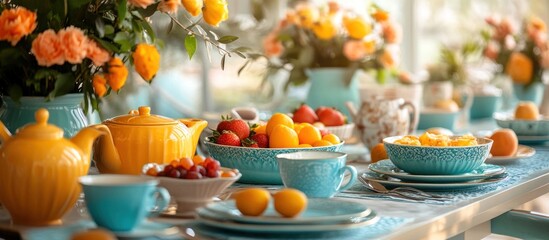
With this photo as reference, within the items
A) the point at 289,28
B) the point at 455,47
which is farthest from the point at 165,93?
the point at 289,28

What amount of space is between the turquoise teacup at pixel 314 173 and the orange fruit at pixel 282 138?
0.74 ft

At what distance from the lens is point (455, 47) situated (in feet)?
15.8

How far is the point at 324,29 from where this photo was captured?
2752 millimetres

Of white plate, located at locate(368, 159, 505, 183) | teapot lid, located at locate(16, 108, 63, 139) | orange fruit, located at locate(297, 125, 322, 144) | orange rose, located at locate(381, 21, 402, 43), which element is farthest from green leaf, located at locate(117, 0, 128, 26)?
orange rose, located at locate(381, 21, 402, 43)

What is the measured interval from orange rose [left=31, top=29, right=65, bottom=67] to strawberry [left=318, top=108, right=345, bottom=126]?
884mm

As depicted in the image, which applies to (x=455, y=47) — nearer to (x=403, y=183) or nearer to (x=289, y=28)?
(x=289, y=28)

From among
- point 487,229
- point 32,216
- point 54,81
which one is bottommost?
point 487,229

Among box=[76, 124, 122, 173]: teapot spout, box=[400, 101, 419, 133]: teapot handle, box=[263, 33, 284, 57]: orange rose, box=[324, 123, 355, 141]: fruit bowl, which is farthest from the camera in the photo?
box=[263, 33, 284, 57]: orange rose

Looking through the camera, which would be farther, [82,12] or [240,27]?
[240,27]

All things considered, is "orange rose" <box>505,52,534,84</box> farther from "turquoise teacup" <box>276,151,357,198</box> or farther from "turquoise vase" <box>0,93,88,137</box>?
"turquoise vase" <box>0,93,88,137</box>

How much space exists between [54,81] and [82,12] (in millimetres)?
131

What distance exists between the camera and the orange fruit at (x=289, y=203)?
4.20 feet

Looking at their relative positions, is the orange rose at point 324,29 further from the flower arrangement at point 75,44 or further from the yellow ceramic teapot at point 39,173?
the yellow ceramic teapot at point 39,173

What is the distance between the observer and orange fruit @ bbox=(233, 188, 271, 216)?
1.29 metres
